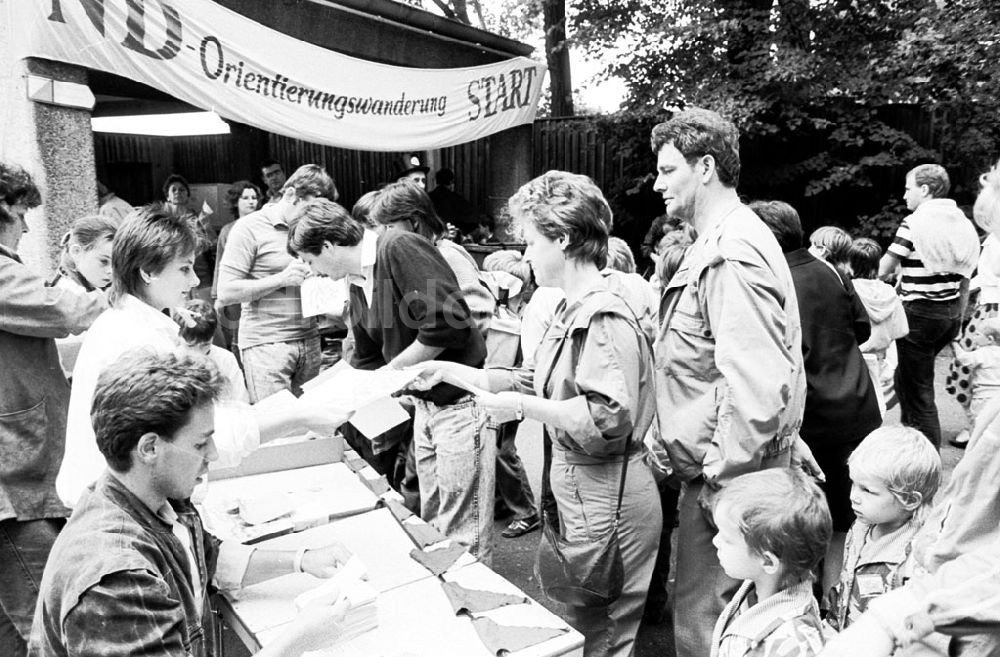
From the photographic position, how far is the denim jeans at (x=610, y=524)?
235 cm

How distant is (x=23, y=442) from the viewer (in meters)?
2.68

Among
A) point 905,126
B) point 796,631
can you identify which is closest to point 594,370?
point 796,631

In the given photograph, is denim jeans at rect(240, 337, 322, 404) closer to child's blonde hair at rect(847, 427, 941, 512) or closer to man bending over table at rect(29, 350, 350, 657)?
man bending over table at rect(29, 350, 350, 657)

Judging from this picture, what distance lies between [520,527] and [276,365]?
1731 mm

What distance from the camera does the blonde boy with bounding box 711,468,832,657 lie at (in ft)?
5.92

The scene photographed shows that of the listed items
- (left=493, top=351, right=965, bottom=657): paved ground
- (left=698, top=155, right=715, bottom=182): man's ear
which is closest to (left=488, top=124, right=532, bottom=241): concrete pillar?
(left=493, top=351, right=965, bottom=657): paved ground

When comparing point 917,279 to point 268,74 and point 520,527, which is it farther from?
point 268,74

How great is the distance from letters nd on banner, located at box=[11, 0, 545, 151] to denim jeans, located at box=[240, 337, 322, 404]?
2253 millimetres

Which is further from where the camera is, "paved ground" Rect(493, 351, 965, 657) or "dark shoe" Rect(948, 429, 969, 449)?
"dark shoe" Rect(948, 429, 969, 449)

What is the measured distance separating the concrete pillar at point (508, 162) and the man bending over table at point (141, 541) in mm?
8564

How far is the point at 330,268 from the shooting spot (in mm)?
3297

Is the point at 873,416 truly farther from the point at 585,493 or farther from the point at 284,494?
the point at 284,494

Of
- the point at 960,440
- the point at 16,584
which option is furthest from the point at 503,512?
the point at 960,440

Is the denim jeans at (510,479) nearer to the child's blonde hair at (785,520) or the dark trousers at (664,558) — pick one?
the dark trousers at (664,558)
